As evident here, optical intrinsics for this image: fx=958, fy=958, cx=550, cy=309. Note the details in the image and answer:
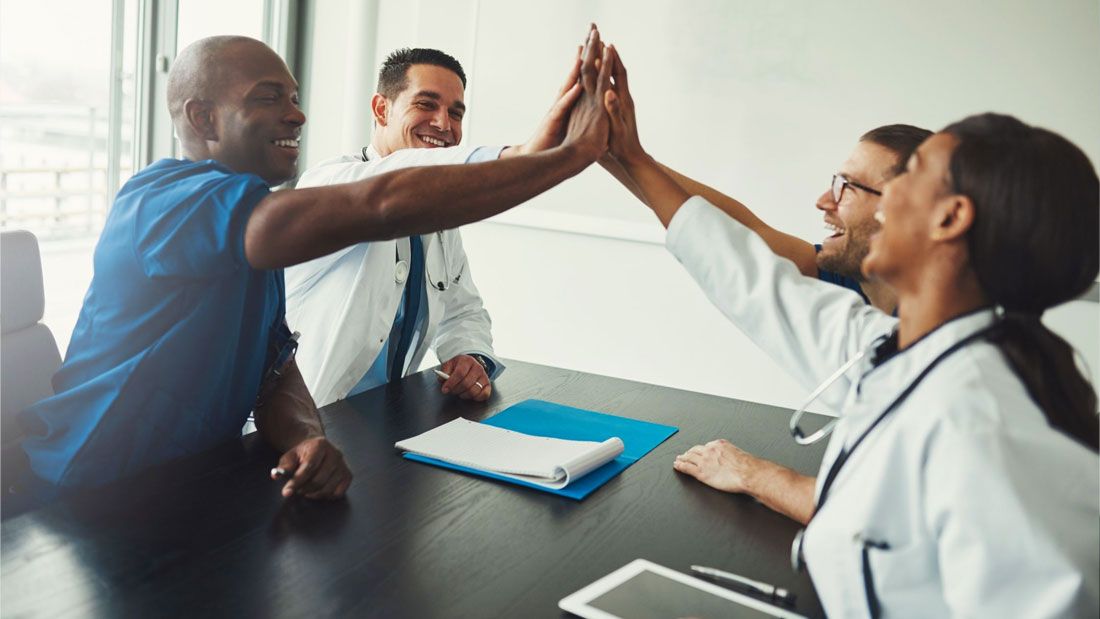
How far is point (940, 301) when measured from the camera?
44.8 inches

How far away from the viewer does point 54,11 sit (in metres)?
3.42

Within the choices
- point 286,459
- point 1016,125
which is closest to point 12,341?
point 286,459

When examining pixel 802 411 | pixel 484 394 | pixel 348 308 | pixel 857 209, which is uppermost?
pixel 857 209

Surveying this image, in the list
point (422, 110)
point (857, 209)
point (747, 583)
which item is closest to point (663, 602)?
point (747, 583)

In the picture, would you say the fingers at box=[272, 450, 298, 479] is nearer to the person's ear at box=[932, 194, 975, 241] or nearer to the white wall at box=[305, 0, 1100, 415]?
the person's ear at box=[932, 194, 975, 241]

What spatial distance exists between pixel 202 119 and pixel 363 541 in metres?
0.96

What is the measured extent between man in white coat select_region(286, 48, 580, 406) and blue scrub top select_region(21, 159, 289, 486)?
54 cm

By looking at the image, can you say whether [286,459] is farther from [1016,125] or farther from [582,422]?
[1016,125]

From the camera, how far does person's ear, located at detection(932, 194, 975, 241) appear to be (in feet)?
3.53

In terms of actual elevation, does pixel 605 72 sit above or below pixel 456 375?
above

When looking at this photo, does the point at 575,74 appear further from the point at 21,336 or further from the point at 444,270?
the point at 21,336

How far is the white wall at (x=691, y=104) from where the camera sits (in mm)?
3615

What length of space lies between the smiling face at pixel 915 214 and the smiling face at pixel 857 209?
91 cm

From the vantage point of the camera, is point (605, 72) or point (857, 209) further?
point (857, 209)
